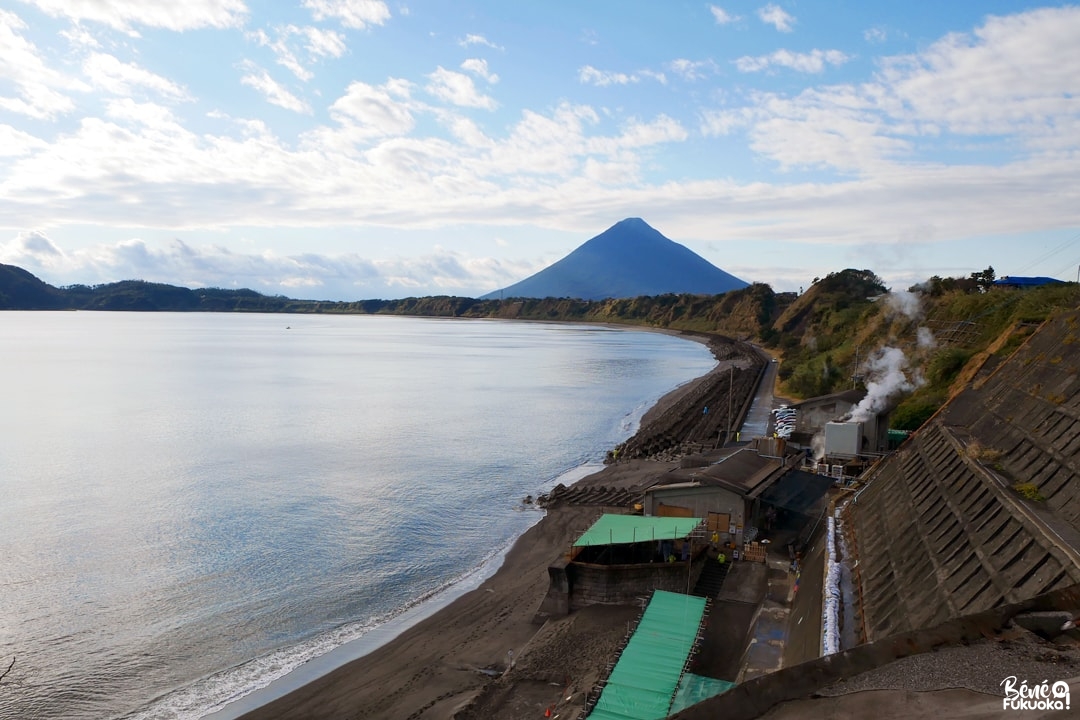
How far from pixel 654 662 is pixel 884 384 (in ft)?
65.1

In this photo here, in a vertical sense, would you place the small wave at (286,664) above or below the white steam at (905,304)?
below

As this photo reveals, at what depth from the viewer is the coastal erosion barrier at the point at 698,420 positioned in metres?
40.6

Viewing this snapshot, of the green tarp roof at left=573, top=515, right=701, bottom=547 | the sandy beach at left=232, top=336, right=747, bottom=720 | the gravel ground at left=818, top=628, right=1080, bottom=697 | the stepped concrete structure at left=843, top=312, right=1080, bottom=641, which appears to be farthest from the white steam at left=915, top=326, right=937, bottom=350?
the gravel ground at left=818, top=628, right=1080, bottom=697

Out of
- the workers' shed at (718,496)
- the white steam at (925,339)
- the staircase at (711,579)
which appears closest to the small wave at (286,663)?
the workers' shed at (718,496)

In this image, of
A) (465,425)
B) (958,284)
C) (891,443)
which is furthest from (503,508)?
(958,284)

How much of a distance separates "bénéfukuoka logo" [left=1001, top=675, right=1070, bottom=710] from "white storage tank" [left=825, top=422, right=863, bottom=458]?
21.9m

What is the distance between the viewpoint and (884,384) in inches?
1115

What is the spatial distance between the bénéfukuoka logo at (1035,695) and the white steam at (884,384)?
22.4 metres

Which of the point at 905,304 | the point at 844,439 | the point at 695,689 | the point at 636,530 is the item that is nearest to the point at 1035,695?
the point at 695,689

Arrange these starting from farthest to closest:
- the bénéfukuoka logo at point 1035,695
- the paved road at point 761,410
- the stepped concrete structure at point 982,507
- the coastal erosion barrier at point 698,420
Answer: the paved road at point 761,410, the coastal erosion barrier at point 698,420, the stepped concrete structure at point 982,507, the bénéfukuoka logo at point 1035,695

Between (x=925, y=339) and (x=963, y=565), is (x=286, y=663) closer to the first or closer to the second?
(x=963, y=565)

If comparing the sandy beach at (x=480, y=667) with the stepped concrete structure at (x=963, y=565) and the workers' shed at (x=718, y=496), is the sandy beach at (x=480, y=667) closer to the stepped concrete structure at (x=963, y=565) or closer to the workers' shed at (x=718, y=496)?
the workers' shed at (x=718, y=496)

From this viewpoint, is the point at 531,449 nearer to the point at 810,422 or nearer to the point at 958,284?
the point at 810,422

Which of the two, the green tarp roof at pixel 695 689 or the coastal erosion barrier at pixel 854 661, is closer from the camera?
the coastal erosion barrier at pixel 854 661
